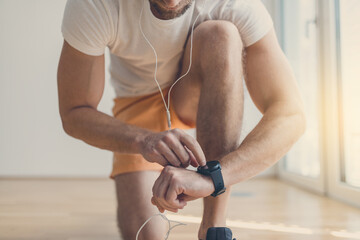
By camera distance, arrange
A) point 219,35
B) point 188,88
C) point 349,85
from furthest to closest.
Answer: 1. point 349,85
2. point 188,88
3. point 219,35

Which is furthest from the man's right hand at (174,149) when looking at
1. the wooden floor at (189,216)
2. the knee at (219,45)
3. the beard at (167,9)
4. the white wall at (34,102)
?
the white wall at (34,102)

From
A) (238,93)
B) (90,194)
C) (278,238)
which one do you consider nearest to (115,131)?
(238,93)

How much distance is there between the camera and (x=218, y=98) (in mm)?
963

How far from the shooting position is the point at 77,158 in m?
3.41

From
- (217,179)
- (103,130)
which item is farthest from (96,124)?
(217,179)

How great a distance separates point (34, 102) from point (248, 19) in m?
2.85

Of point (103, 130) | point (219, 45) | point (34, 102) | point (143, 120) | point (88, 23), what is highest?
point (88, 23)

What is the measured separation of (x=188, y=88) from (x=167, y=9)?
25 centimetres

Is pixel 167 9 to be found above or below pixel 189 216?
above

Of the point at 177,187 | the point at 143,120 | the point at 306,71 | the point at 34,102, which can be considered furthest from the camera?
the point at 34,102

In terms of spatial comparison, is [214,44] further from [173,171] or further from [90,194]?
[90,194]

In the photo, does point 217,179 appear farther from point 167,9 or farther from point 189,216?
point 189,216

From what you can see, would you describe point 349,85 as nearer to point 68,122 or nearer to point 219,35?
point 219,35

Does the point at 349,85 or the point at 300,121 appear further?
the point at 349,85
